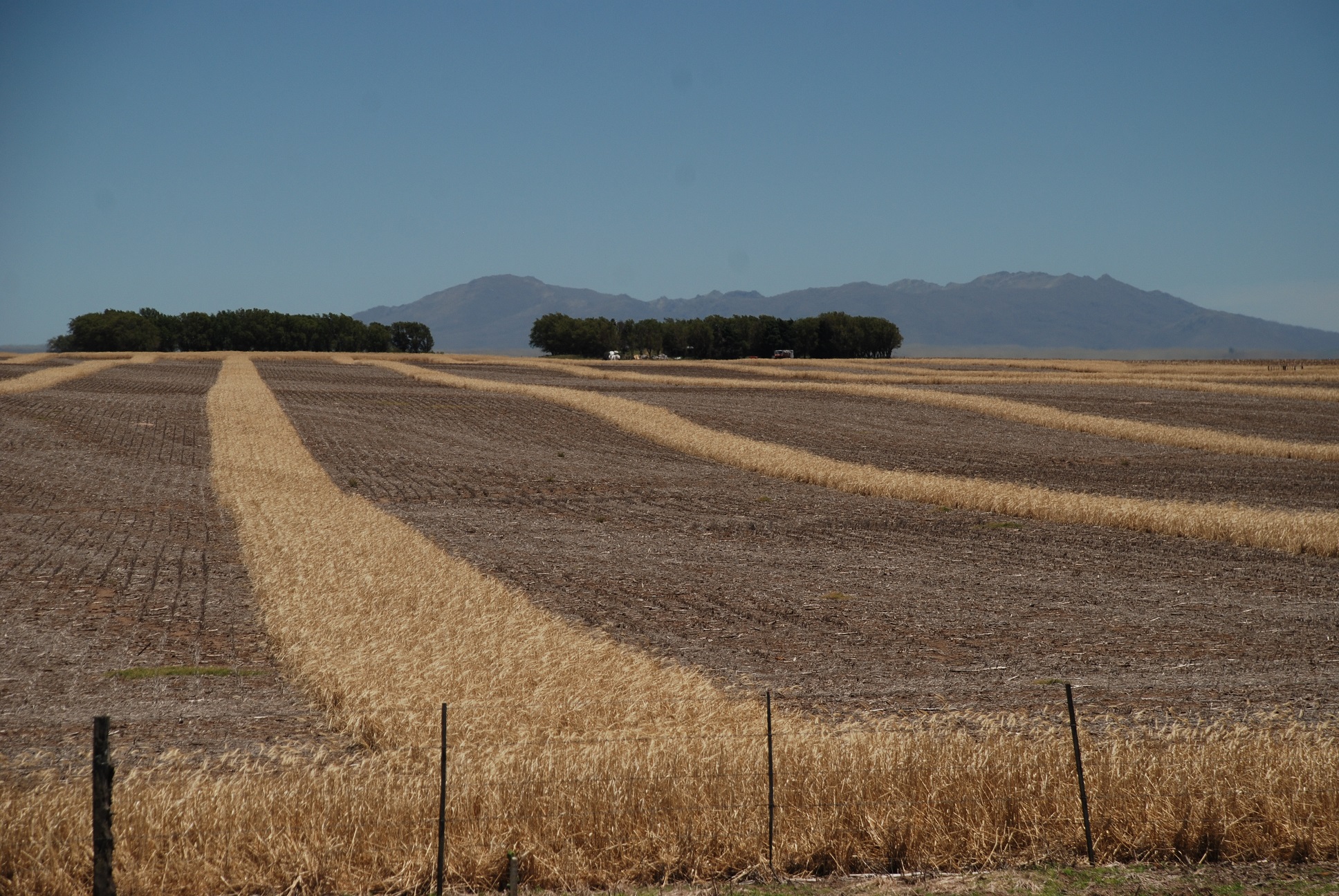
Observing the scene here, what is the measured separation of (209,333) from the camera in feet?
536

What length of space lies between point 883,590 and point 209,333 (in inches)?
6500

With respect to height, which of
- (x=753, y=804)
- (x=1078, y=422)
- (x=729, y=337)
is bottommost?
(x=753, y=804)

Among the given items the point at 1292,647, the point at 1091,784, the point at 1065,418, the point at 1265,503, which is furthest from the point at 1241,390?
the point at 1091,784

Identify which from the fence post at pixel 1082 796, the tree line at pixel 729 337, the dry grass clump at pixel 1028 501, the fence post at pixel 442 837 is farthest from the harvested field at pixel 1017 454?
the tree line at pixel 729 337

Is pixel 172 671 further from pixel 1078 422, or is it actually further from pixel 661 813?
pixel 1078 422

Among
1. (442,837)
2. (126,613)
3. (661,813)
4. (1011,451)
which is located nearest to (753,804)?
(661,813)

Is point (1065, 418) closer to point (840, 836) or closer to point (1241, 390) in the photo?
point (1241, 390)

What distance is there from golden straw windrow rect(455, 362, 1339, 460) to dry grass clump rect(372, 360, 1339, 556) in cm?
1321

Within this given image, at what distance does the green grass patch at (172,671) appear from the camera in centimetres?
1163

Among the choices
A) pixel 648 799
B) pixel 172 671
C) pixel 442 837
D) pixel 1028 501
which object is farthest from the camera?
pixel 1028 501

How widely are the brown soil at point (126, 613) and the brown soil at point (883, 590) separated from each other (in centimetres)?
443

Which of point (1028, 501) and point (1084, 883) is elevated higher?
point (1028, 501)

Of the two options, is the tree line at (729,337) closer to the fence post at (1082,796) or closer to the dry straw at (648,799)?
the dry straw at (648,799)

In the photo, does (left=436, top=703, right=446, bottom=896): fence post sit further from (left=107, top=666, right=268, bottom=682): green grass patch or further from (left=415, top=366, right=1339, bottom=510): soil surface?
(left=415, top=366, right=1339, bottom=510): soil surface
